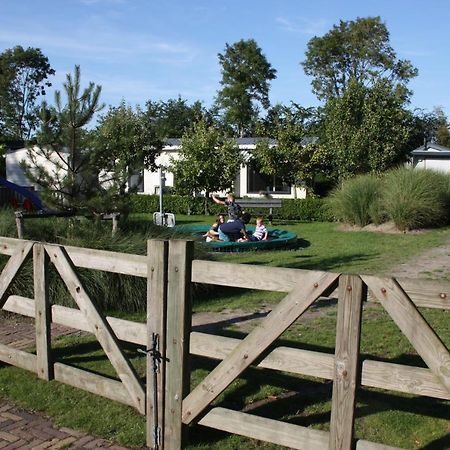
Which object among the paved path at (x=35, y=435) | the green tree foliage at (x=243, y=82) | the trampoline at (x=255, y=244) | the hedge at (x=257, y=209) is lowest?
the paved path at (x=35, y=435)

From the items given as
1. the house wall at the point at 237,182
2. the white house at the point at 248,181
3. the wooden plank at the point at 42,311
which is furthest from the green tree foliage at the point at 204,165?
the wooden plank at the point at 42,311

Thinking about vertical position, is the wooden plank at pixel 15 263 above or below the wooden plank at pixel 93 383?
above

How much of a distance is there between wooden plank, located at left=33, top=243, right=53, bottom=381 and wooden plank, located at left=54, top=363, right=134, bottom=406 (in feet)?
0.40

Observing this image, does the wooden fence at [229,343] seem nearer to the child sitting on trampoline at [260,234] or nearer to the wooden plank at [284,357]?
the wooden plank at [284,357]

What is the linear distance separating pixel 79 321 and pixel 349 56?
5438 centimetres

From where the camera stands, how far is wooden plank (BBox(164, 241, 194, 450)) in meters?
→ 3.66

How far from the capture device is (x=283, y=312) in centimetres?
333

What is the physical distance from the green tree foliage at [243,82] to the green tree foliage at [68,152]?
50.7 metres

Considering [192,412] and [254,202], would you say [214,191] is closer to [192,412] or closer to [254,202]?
[254,202]

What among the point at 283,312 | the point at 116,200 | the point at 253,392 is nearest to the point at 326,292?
the point at 283,312

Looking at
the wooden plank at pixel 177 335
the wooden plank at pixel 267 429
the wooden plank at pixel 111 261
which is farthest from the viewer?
the wooden plank at pixel 111 261

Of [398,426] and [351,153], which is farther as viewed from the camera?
[351,153]

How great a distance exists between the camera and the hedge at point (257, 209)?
882 inches

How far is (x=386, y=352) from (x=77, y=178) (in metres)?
5.26
